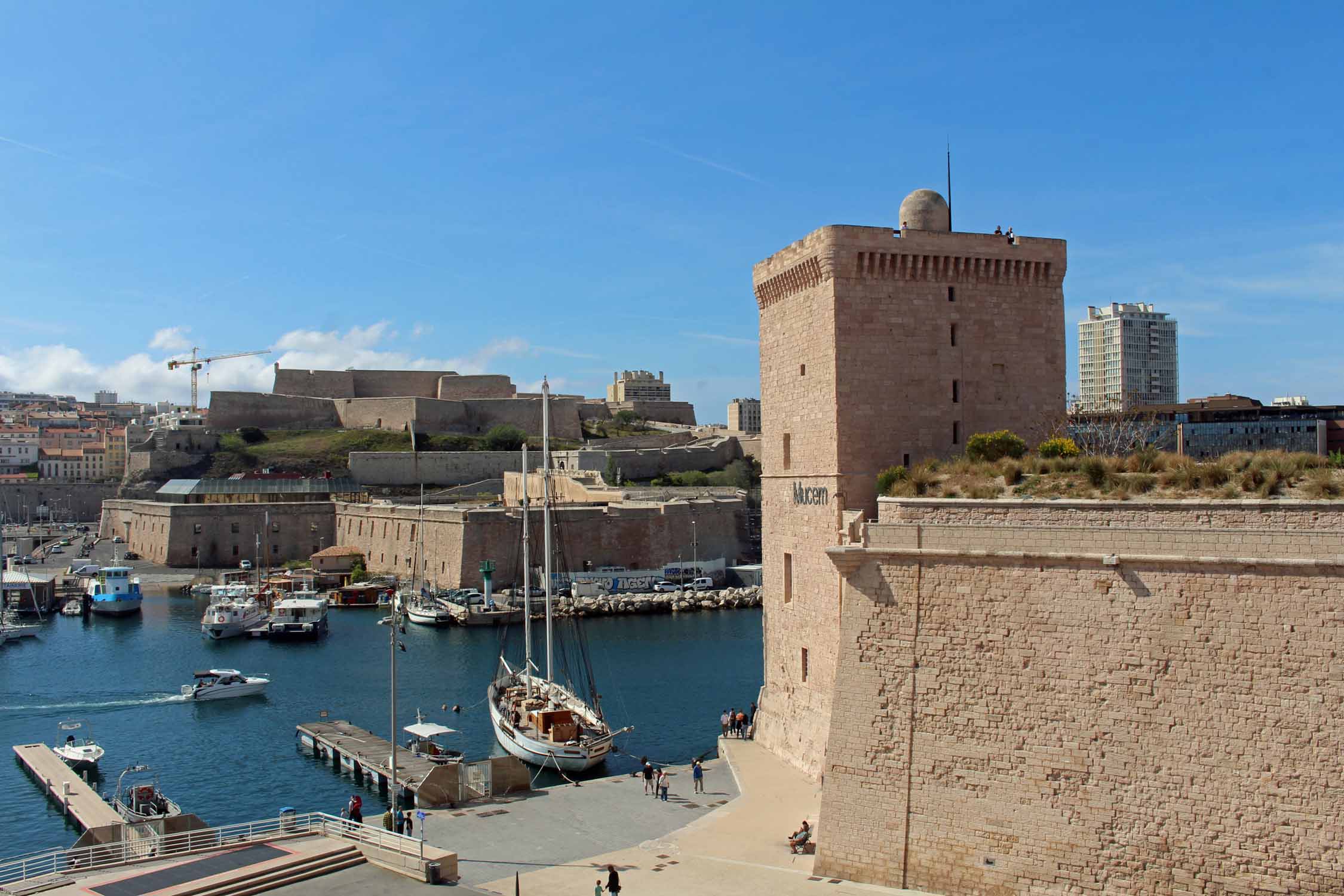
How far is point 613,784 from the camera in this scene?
1697cm

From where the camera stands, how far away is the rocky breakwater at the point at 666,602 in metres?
39.0

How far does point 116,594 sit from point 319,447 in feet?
90.7

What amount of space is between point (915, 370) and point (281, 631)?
2624 centimetres

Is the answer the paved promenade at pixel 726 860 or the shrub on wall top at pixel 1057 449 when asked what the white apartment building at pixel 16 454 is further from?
the shrub on wall top at pixel 1057 449

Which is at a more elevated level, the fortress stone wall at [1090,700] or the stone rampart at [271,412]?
the stone rampart at [271,412]

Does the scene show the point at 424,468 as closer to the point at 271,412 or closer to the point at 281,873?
the point at 271,412

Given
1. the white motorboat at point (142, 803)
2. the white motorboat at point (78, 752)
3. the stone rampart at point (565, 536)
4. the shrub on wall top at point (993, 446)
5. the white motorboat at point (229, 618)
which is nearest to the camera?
the shrub on wall top at point (993, 446)

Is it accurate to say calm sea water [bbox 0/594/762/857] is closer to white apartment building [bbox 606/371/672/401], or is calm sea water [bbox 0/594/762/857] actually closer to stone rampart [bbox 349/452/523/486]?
stone rampart [bbox 349/452/523/486]

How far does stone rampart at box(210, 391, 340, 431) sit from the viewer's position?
71500 millimetres

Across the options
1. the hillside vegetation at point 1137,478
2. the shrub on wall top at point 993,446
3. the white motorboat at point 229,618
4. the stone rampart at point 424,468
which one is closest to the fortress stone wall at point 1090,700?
the hillside vegetation at point 1137,478

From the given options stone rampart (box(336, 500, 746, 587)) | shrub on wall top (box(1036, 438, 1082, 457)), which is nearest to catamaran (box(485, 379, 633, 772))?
shrub on wall top (box(1036, 438, 1082, 457))

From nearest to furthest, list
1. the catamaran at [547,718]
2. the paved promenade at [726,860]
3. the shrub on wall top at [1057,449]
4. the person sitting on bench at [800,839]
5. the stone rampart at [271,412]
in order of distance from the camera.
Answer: the paved promenade at [726,860] < the person sitting on bench at [800,839] < the shrub on wall top at [1057,449] < the catamaran at [547,718] < the stone rampart at [271,412]

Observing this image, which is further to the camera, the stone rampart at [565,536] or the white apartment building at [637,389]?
the white apartment building at [637,389]

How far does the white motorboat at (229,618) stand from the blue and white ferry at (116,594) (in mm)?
4427
